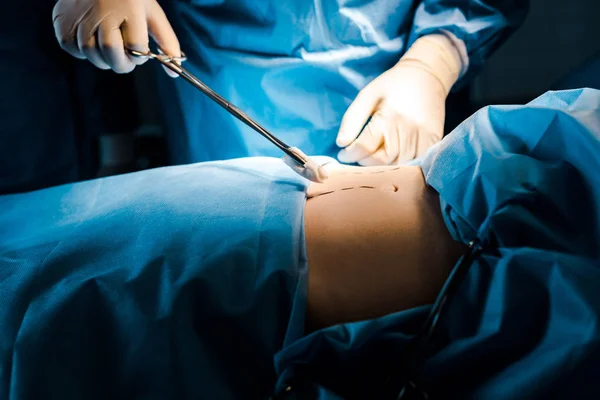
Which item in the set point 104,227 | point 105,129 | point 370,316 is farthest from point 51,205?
point 105,129

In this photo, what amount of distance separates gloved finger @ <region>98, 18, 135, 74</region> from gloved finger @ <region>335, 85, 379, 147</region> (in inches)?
21.4

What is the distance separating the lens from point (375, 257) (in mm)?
733

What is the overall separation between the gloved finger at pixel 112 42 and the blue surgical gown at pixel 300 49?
1.15ft

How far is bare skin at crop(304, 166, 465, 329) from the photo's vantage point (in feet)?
2.37

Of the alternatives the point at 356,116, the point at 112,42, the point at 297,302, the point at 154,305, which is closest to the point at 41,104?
the point at 112,42

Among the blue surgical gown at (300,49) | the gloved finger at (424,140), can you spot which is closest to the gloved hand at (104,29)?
the blue surgical gown at (300,49)

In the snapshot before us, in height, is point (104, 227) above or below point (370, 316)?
above

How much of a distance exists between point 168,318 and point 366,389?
0.29m

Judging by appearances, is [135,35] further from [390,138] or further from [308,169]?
[390,138]

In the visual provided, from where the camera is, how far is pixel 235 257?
0.71 meters

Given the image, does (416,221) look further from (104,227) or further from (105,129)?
(105,129)

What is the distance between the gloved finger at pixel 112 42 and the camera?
1050 mm

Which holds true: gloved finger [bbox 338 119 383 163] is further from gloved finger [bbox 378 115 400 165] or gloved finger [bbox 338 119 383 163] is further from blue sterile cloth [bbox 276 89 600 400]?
blue sterile cloth [bbox 276 89 600 400]

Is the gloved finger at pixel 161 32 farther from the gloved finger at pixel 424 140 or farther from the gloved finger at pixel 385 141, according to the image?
the gloved finger at pixel 424 140
